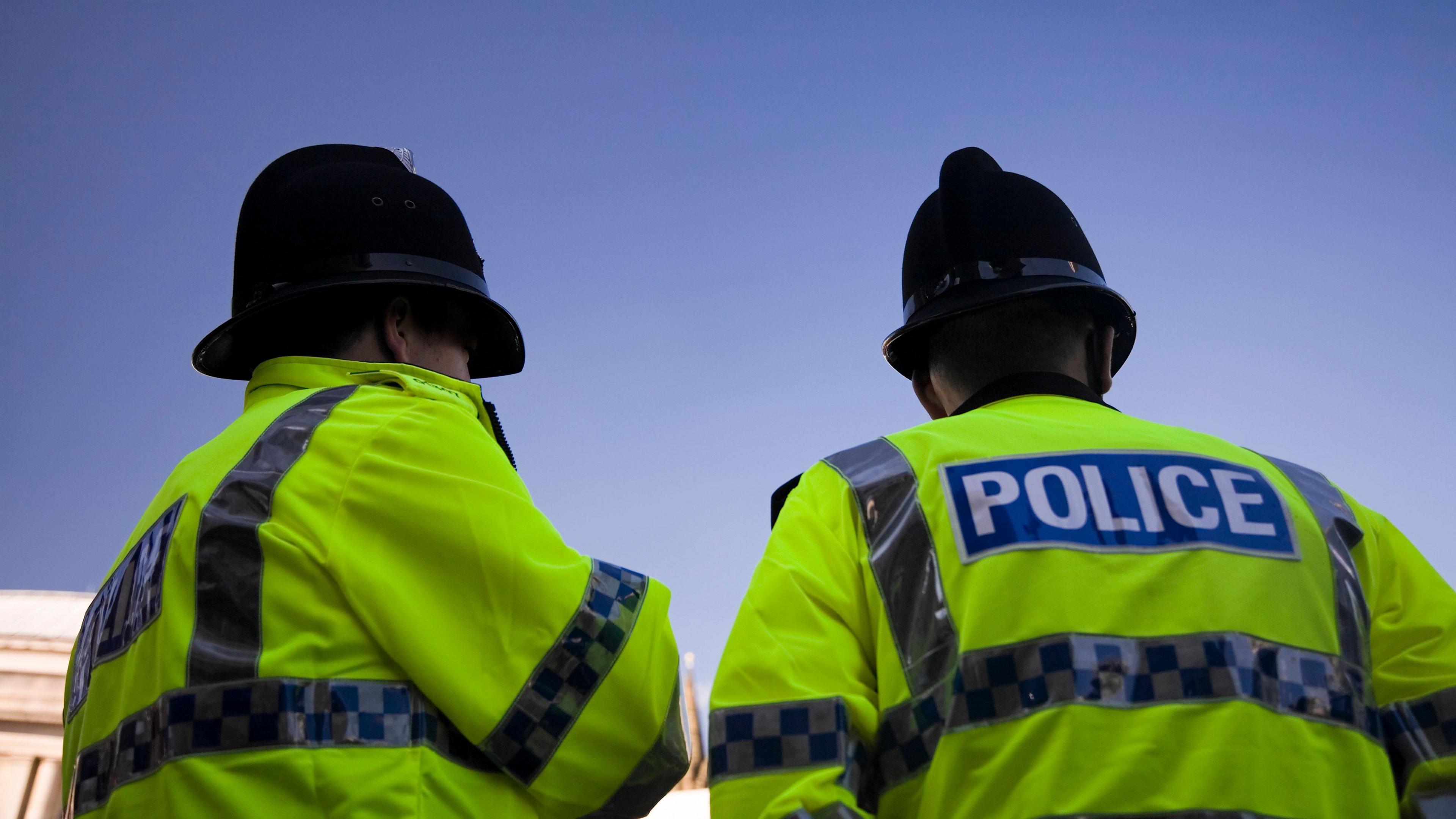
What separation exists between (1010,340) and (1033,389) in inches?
7.9

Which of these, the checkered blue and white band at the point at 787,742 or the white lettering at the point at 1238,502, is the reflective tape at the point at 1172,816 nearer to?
the checkered blue and white band at the point at 787,742

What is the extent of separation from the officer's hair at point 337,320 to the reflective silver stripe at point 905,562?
3.73ft

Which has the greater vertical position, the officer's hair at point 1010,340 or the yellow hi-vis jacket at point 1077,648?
the officer's hair at point 1010,340

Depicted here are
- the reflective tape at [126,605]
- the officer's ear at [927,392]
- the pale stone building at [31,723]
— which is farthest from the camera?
the pale stone building at [31,723]

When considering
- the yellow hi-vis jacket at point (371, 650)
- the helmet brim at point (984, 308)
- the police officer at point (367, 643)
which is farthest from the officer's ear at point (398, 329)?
the helmet brim at point (984, 308)

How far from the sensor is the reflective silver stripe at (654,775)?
2074 millimetres

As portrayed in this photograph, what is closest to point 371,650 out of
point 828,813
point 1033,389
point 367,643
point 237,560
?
point 367,643

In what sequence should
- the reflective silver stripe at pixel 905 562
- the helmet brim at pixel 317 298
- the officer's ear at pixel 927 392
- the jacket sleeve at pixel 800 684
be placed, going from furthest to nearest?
the officer's ear at pixel 927 392
the helmet brim at pixel 317 298
the reflective silver stripe at pixel 905 562
the jacket sleeve at pixel 800 684

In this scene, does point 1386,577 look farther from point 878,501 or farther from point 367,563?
point 367,563

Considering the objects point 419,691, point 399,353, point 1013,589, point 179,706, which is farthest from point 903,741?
point 399,353

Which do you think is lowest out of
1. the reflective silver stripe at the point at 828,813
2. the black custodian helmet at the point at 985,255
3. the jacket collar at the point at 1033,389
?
the reflective silver stripe at the point at 828,813

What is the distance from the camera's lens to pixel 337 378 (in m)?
2.39

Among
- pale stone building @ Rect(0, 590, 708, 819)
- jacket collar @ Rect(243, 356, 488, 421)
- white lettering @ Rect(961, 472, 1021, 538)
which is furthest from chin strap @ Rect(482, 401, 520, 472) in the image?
pale stone building @ Rect(0, 590, 708, 819)

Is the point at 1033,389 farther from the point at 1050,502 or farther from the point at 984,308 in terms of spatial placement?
the point at 1050,502
